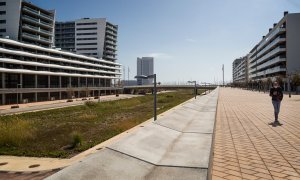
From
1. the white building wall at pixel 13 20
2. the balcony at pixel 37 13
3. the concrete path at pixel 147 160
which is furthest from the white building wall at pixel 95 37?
the concrete path at pixel 147 160

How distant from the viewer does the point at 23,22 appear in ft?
226

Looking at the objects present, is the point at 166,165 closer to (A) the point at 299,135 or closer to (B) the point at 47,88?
(A) the point at 299,135

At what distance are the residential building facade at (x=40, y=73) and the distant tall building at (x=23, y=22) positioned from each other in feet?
17.6

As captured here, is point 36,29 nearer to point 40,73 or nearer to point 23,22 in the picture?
point 23,22

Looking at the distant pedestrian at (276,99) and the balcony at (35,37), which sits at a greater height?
the balcony at (35,37)

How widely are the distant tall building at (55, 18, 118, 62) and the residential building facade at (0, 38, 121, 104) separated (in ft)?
80.4

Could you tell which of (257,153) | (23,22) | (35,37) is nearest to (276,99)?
(257,153)

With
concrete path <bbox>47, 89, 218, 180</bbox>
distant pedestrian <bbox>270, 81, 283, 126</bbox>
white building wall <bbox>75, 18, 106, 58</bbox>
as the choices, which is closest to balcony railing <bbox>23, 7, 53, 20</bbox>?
white building wall <bbox>75, 18, 106, 58</bbox>

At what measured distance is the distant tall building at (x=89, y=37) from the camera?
119438 mm

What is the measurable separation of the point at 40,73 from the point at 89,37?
60.5m

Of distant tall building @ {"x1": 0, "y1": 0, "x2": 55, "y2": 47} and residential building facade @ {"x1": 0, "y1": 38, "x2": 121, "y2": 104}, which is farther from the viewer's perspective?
distant tall building @ {"x1": 0, "y1": 0, "x2": 55, "y2": 47}

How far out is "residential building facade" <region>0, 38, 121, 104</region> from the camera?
179 ft

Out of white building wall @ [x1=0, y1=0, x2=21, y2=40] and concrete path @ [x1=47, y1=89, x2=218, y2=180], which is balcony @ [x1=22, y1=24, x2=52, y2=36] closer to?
white building wall @ [x1=0, y1=0, x2=21, y2=40]

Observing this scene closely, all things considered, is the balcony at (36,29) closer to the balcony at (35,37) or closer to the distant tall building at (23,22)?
the distant tall building at (23,22)
